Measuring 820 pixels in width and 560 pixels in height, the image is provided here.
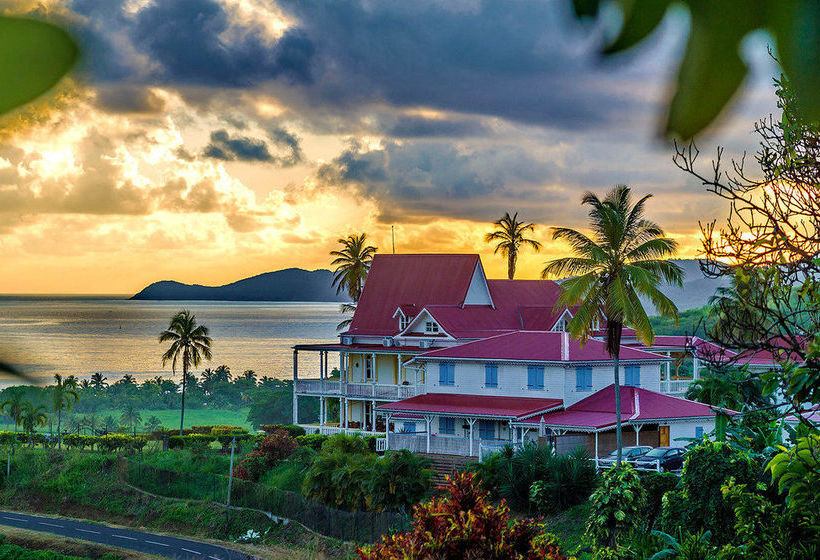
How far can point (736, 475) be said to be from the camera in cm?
1367

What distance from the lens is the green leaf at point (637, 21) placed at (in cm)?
78

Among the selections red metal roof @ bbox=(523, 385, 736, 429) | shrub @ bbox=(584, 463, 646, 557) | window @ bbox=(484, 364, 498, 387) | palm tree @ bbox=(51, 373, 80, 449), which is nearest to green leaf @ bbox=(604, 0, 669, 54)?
palm tree @ bbox=(51, 373, 80, 449)

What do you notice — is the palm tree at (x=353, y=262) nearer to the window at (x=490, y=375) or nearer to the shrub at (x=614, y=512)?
the window at (x=490, y=375)

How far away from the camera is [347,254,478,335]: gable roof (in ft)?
166

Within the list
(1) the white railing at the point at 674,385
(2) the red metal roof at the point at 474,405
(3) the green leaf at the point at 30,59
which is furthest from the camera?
Answer: (1) the white railing at the point at 674,385

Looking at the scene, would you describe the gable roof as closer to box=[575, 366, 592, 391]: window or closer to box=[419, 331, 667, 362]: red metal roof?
box=[419, 331, 667, 362]: red metal roof

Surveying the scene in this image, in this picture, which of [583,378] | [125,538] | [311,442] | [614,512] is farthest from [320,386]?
[614,512]

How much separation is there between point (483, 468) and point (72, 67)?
101 feet

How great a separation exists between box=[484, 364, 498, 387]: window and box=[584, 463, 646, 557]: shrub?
23.2 m

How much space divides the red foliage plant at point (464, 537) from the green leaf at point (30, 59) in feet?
31.3

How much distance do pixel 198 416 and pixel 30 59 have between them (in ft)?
312

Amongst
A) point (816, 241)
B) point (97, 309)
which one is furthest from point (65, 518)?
point (97, 309)

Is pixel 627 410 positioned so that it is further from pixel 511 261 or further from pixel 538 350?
pixel 511 261

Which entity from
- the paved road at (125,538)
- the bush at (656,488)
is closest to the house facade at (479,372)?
the bush at (656,488)
